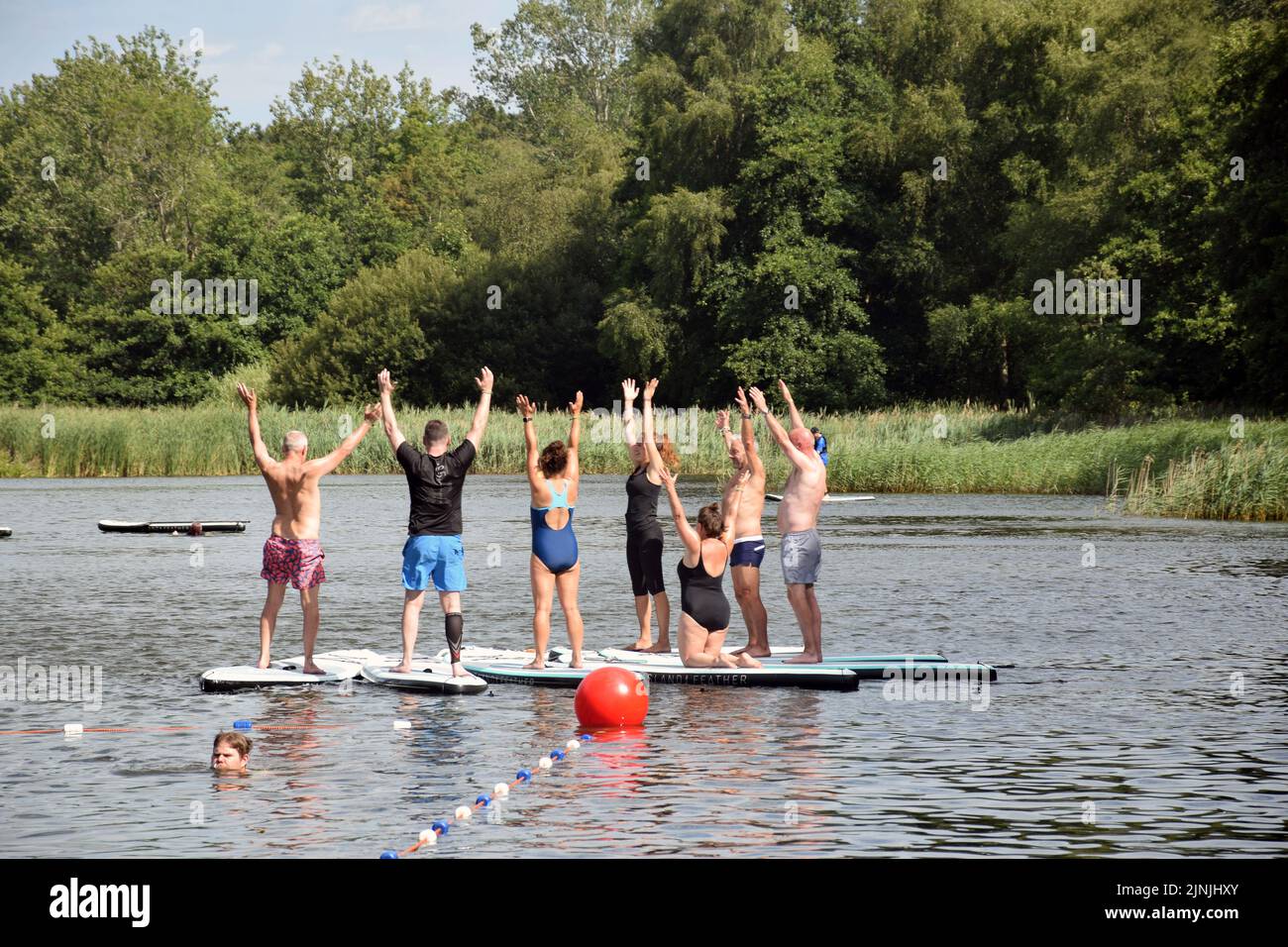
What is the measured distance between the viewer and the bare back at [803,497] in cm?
1606

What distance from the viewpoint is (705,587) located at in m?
15.6

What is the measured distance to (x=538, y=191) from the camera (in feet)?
296

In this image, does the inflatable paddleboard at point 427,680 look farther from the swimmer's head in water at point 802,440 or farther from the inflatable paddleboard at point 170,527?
the inflatable paddleboard at point 170,527

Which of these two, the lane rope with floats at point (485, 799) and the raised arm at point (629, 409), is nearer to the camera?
the lane rope with floats at point (485, 799)

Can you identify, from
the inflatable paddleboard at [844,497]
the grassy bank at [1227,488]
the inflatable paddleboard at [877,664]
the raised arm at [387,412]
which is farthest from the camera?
the inflatable paddleboard at [844,497]

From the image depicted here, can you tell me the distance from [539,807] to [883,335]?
67262 mm

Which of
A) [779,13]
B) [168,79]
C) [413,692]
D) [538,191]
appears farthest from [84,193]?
[413,692]

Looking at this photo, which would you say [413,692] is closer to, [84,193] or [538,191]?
[538,191]

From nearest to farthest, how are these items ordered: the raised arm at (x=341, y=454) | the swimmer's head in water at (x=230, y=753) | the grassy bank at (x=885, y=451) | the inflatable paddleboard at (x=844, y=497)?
the swimmer's head in water at (x=230, y=753)
the raised arm at (x=341, y=454)
the grassy bank at (x=885, y=451)
the inflatable paddleboard at (x=844, y=497)

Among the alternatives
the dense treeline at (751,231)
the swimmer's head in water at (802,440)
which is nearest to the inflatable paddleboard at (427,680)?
the swimmer's head in water at (802,440)

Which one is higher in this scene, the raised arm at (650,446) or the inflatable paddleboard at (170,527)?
the raised arm at (650,446)

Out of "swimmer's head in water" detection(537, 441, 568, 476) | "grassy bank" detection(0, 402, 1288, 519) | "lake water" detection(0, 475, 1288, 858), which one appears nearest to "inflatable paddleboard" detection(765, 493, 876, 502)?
"grassy bank" detection(0, 402, 1288, 519)

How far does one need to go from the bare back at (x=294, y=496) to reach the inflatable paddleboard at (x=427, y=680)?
1.34 m

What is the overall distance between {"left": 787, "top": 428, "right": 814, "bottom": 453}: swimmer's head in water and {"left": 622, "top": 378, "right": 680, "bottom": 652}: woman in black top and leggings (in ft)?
3.77
